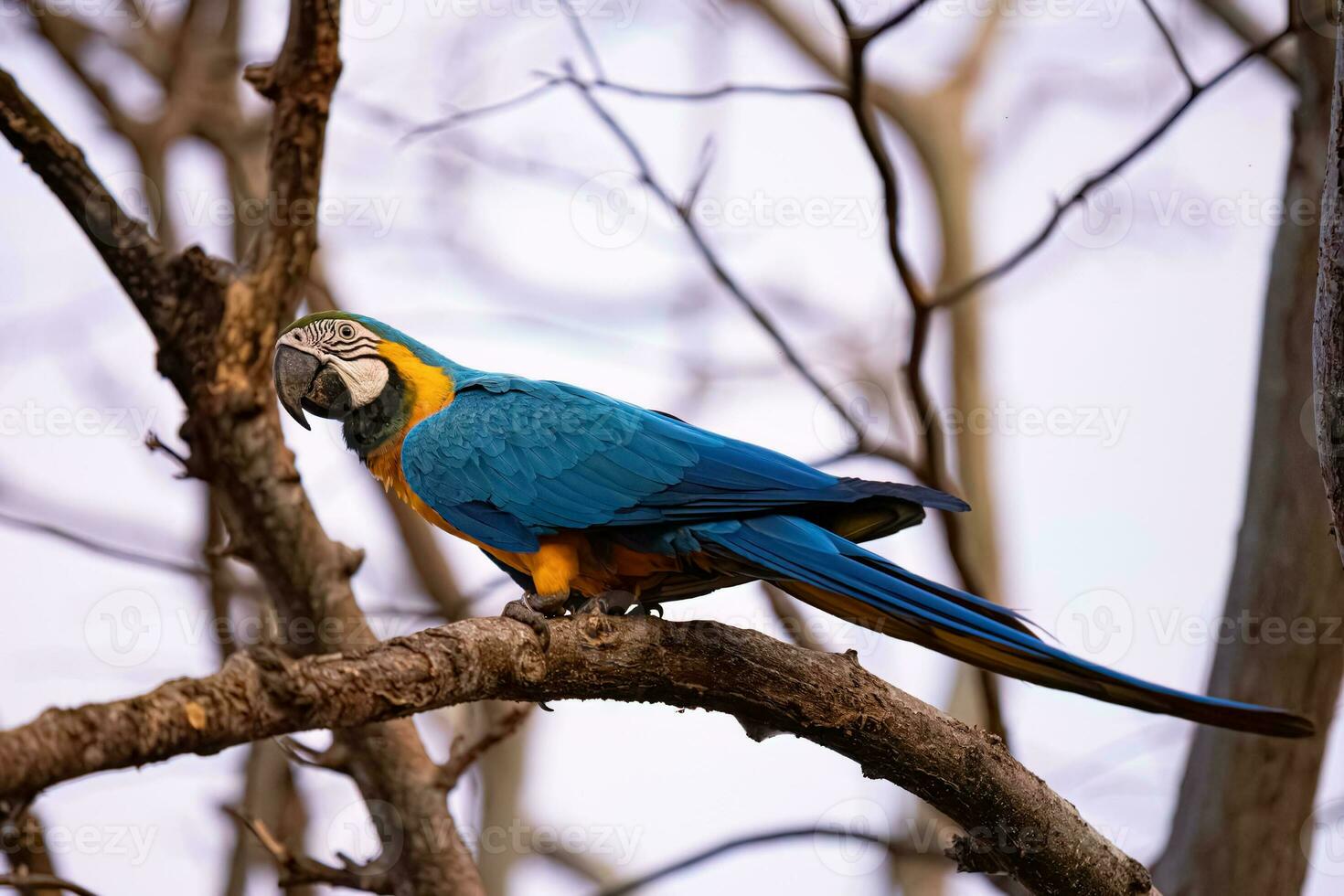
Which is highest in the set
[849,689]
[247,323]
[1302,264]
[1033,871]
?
[1302,264]

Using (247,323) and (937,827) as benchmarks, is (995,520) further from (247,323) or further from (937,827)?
(247,323)

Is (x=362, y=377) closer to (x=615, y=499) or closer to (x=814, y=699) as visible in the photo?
(x=615, y=499)

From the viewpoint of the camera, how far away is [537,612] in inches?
119

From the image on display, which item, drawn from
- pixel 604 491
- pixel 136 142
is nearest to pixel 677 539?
pixel 604 491

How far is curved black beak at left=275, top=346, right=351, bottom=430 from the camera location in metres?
3.65

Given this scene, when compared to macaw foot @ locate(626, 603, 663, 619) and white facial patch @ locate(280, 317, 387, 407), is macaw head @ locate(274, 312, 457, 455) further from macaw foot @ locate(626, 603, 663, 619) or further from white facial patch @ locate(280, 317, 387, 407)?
macaw foot @ locate(626, 603, 663, 619)

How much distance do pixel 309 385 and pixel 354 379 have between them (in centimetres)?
16

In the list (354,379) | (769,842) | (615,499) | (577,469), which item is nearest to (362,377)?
(354,379)

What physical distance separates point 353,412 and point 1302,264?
3.44m

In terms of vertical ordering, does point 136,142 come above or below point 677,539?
above

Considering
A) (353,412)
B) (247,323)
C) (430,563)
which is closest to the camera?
(353,412)

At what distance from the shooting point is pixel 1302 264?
14.5 feet

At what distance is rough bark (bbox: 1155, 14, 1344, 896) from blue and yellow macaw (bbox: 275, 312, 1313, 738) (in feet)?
6.50

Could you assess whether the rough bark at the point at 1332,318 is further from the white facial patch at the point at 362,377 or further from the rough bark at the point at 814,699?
the white facial patch at the point at 362,377
